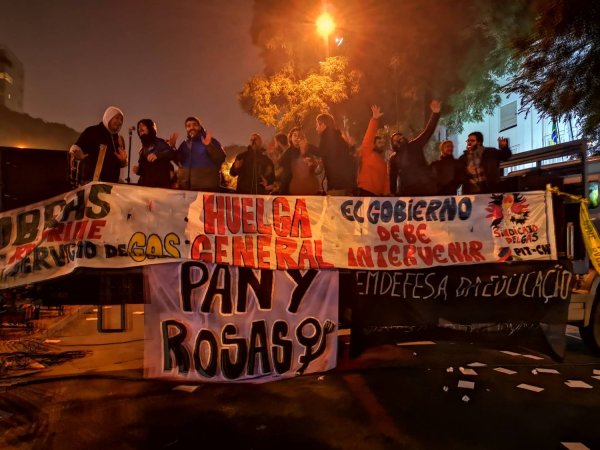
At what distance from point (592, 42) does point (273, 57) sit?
1684 centimetres

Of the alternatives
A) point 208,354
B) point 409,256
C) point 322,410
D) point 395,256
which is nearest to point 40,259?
point 208,354

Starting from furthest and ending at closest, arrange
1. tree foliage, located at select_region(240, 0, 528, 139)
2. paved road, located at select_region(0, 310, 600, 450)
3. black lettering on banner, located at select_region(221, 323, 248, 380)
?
tree foliage, located at select_region(240, 0, 528, 139), black lettering on banner, located at select_region(221, 323, 248, 380), paved road, located at select_region(0, 310, 600, 450)

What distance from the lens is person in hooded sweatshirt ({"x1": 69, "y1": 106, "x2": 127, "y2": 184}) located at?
566 cm

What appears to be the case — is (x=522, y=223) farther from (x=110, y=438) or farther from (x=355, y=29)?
(x=355, y=29)

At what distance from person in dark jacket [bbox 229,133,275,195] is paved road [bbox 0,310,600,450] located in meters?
2.74

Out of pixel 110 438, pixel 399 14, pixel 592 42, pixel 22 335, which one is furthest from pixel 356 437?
pixel 399 14

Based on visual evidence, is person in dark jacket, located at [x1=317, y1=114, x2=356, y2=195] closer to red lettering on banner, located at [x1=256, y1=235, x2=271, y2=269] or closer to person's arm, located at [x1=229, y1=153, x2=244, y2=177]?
person's arm, located at [x1=229, y1=153, x2=244, y2=177]

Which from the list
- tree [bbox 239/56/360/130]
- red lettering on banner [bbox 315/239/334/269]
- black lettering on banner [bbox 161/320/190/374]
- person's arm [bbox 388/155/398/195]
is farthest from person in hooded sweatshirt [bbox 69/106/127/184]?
tree [bbox 239/56/360/130]

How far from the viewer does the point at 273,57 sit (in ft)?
74.5

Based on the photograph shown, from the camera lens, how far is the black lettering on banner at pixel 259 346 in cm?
518

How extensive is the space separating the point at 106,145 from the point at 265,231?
2.26m

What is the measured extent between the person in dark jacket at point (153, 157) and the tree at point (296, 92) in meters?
14.4

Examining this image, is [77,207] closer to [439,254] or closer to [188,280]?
[188,280]

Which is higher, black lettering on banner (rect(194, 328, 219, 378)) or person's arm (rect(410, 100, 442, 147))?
person's arm (rect(410, 100, 442, 147))
